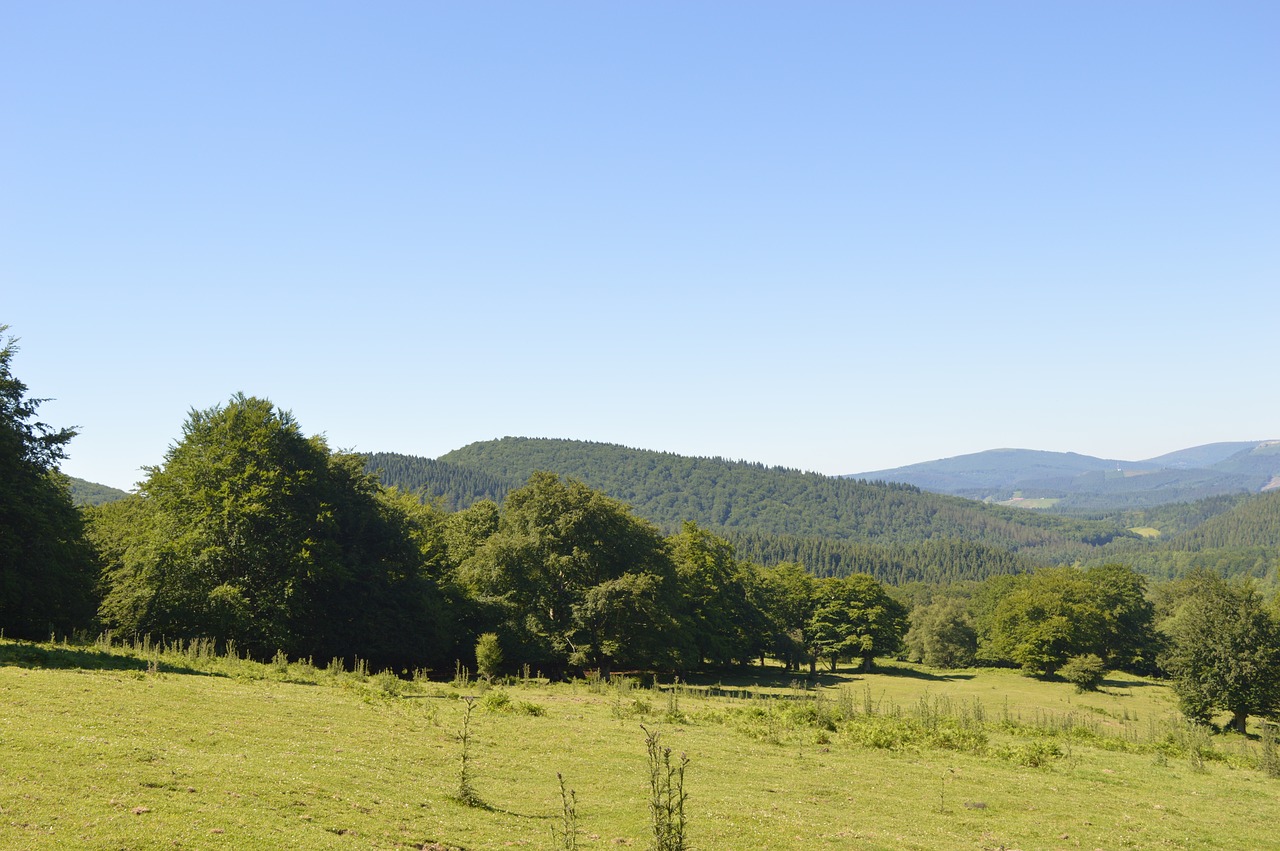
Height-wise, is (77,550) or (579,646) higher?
(77,550)

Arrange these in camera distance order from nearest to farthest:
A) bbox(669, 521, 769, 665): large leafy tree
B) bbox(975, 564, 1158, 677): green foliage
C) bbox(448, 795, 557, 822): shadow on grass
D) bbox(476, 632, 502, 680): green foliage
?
1. bbox(448, 795, 557, 822): shadow on grass
2. bbox(476, 632, 502, 680): green foliage
3. bbox(669, 521, 769, 665): large leafy tree
4. bbox(975, 564, 1158, 677): green foliage

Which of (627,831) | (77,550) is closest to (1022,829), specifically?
(627,831)

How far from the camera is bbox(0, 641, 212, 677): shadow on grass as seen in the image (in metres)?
22.6

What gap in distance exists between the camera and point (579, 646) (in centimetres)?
5197

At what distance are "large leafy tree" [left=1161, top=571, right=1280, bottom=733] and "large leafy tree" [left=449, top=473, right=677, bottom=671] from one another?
30.1 meters

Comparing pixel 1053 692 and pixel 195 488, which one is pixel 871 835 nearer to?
pixel 195 488

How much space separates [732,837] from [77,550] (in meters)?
38.3

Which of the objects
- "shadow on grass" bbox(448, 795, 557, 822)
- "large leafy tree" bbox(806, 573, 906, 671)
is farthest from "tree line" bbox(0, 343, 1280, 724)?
"shadow on grass" bbox(448, 795, 557, 822)

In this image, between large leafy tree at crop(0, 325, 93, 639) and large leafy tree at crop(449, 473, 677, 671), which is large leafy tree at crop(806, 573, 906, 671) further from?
large leafy tree at crop(0, 325, 93, 639)

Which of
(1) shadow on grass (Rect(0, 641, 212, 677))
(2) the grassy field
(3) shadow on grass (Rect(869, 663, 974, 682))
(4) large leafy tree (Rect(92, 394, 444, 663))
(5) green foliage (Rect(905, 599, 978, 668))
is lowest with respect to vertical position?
(3) shadow on grass (Rect(869, 663, 974, 682))

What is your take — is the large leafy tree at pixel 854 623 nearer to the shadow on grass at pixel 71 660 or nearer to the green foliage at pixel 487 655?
the green foliage at pixel 487 655

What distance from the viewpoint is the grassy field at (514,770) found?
12.6m

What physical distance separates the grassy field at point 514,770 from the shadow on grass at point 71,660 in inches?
6.3

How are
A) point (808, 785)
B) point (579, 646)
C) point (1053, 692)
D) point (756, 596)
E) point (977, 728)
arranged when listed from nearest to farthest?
point (808, 785)
point (977, 728)
point (579, 646)
point (1053, 692)
point (756, 596)
